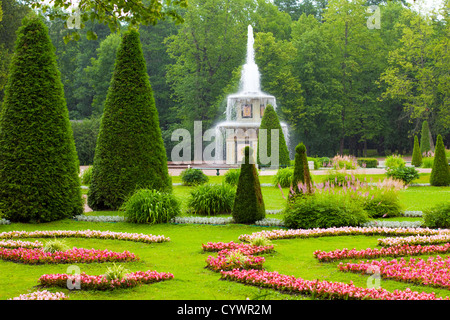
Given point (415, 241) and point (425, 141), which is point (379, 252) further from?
point (425, 141)

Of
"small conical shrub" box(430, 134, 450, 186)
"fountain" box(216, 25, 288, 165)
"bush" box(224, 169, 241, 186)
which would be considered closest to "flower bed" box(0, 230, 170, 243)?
"bush" box(224, 169, 241, 186)

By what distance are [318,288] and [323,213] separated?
488 centimetres

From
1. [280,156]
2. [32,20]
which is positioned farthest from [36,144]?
[280,156]

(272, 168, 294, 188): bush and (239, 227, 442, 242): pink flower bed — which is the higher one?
(272, 168, 294, 188): bush

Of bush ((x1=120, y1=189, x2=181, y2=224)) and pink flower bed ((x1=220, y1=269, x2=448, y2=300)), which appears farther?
bush ((x1=120, y1=189, x2=181, y2=224))

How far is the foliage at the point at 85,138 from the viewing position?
35.1m

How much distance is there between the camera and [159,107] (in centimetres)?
4559

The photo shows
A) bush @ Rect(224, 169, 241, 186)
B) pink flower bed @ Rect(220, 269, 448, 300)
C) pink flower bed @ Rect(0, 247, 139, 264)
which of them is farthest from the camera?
bush @ Rect(224, 169, 241, 186)

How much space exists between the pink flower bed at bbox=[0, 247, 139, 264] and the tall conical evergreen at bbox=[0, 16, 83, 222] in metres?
3.47

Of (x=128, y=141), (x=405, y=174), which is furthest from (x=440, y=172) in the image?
(x=128, y=141)

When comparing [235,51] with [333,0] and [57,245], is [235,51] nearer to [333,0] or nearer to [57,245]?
[333,0]

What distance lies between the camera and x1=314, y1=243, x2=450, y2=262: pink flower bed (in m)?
6.77

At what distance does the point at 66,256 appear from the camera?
22.4 ft

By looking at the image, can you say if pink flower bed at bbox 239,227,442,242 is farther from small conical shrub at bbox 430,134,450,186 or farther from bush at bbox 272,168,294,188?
small conical shrub at bbox 430,134,450,186
